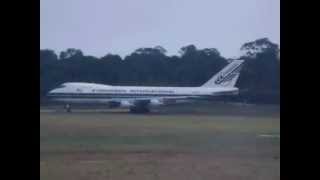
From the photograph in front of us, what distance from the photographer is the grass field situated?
3349mm

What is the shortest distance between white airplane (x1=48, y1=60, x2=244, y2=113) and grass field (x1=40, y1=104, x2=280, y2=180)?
35 cm

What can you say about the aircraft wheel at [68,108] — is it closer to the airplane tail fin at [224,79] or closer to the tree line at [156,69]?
the tree line at [156,69]

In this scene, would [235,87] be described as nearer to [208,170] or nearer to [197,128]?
[197,128]

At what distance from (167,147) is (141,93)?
3595mm

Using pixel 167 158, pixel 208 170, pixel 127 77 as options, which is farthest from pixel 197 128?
pixel 208 170

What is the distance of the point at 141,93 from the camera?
8.73m

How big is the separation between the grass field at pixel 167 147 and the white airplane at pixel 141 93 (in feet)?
1.13

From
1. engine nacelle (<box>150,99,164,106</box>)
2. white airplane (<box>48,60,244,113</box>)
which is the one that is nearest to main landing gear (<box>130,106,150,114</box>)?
white airplane (<box>48,60,244,113</box>)

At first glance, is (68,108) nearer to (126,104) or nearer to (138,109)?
(126,104)

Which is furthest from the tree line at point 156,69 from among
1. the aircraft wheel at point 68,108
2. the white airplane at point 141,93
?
the aircraft wheel at point 68,108

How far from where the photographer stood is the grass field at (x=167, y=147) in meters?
3.35

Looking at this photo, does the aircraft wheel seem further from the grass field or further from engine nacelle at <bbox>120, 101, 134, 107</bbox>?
engine nacelle at <bbox>120, 101, 134, 107</bbox>

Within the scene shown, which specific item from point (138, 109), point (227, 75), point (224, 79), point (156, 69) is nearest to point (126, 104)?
point (138, 109)
